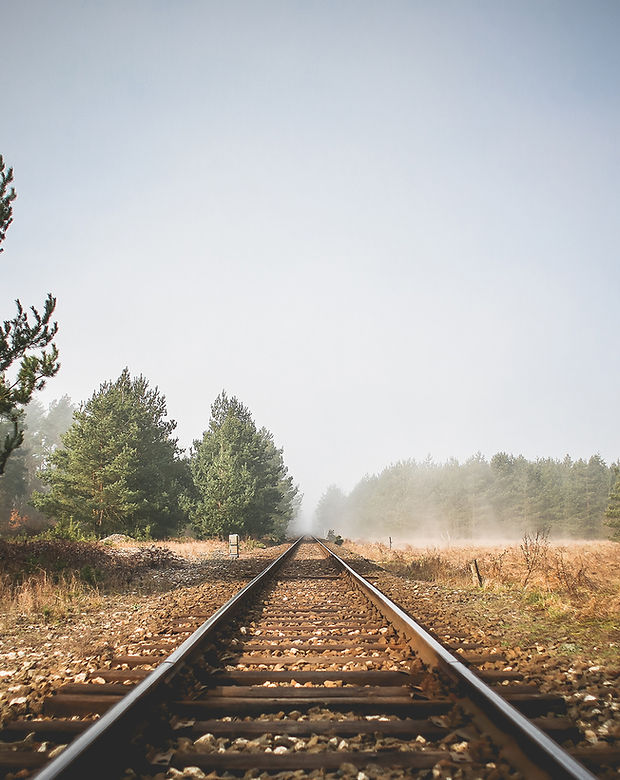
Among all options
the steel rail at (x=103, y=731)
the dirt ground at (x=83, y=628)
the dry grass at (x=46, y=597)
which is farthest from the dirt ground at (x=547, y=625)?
the dry grass at (x=46, y=597)

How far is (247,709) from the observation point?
274 centimetres

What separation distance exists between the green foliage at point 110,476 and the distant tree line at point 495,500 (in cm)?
4549

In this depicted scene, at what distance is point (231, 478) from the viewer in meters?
26.1

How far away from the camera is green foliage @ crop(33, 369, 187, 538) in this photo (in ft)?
79.3

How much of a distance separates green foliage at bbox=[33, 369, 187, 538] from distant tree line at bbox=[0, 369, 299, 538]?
50mm

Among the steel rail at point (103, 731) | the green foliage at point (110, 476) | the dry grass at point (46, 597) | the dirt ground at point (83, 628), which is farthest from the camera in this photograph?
the green foliage at point (110, 476)

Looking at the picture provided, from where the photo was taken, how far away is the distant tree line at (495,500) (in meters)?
69.5

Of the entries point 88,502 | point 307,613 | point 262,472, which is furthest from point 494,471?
point 307,613

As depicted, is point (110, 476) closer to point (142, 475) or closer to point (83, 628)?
point (142, 475)

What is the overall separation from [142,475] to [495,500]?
2530 inches

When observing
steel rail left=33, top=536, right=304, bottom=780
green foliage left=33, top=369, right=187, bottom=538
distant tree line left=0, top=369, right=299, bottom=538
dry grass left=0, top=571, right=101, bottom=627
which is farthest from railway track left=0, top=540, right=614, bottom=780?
green foliage left=33, top=369, right=187, bottom=538

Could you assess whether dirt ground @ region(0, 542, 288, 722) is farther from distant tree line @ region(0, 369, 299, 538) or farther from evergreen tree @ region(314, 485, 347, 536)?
evergreen tree @ region(314, 485, 347, 536)

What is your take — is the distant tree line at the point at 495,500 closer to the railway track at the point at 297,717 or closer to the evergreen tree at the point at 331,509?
the railway track at the point at 297,717

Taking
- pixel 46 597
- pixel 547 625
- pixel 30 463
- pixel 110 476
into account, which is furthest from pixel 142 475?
pixel 30 463
